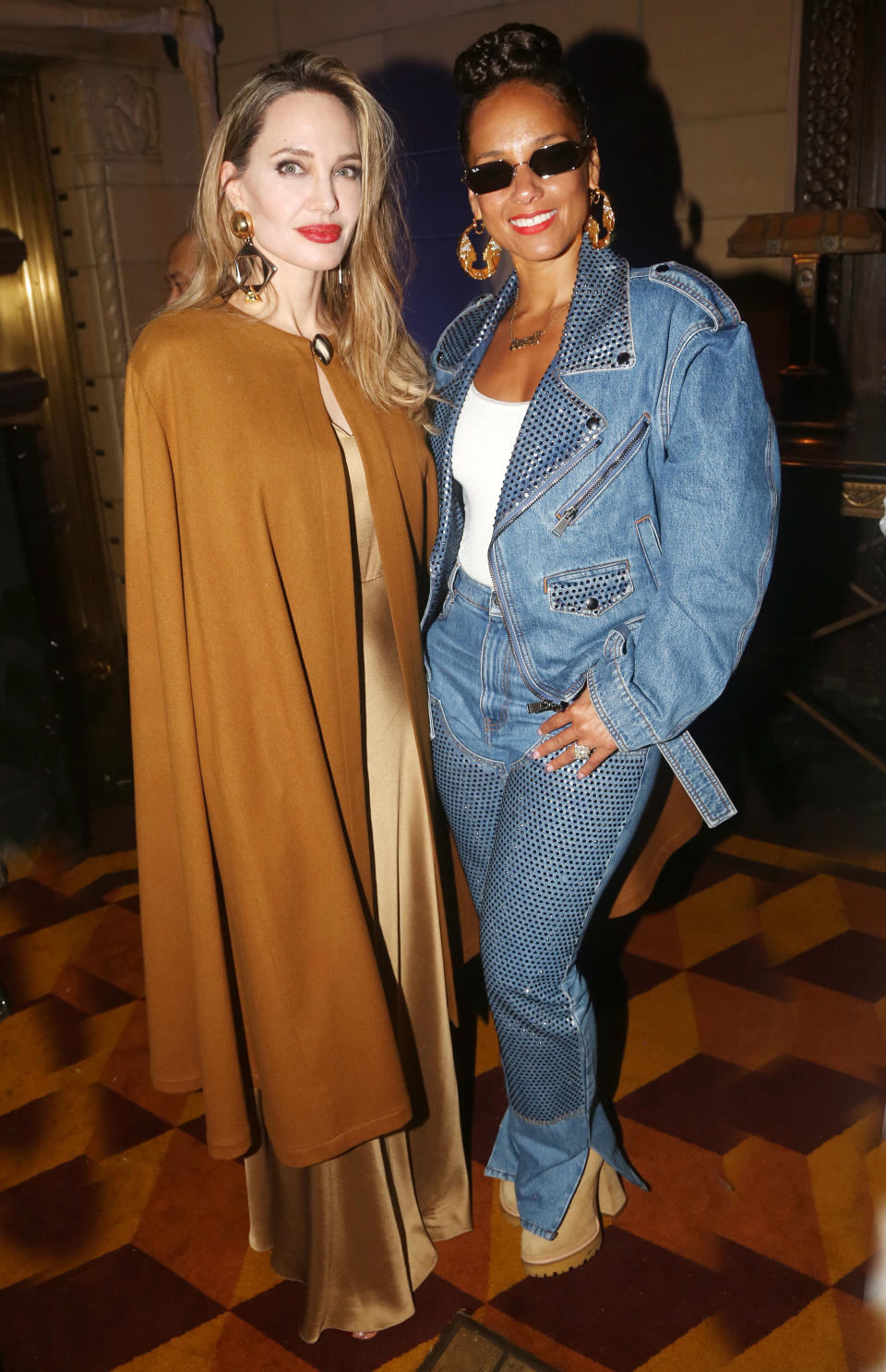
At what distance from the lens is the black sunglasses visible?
66.1 inches

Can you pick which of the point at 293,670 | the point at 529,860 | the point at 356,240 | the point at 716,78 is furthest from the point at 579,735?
the point at 716,78

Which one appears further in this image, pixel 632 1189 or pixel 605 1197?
pixel 632 1189

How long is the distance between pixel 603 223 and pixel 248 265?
0.56m

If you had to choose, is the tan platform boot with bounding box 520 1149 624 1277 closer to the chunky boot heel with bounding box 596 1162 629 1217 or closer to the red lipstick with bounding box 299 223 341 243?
the chunky boot heel with bounding box 596 1162 629 1217

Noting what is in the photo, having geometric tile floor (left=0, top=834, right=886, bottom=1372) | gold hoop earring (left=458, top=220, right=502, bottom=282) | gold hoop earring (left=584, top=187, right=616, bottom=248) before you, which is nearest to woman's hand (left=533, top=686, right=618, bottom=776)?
gold hoop earring (left=584, top=187, right=616, bottom=248)

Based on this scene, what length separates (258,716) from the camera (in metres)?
1.57

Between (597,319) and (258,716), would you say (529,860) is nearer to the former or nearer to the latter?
(258,716)

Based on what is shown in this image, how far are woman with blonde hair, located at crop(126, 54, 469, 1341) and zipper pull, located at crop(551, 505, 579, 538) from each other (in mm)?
228

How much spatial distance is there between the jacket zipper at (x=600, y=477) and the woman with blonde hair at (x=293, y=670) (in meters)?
0.24

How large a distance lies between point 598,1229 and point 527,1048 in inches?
17.9

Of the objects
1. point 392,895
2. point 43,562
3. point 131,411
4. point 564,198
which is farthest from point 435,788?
point 43,562

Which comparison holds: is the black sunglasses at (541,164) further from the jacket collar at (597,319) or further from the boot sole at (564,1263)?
the boot sole at (564,1263)

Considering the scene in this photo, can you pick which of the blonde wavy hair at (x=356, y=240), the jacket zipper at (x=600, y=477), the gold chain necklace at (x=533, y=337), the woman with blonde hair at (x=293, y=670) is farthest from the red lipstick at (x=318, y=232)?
the jacket zipper at (x=600, y=477)

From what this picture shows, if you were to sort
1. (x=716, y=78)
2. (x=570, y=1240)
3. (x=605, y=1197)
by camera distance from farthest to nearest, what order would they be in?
(x=716, y=78) → (x=605, y=1197) → (x=570, y=1240)
